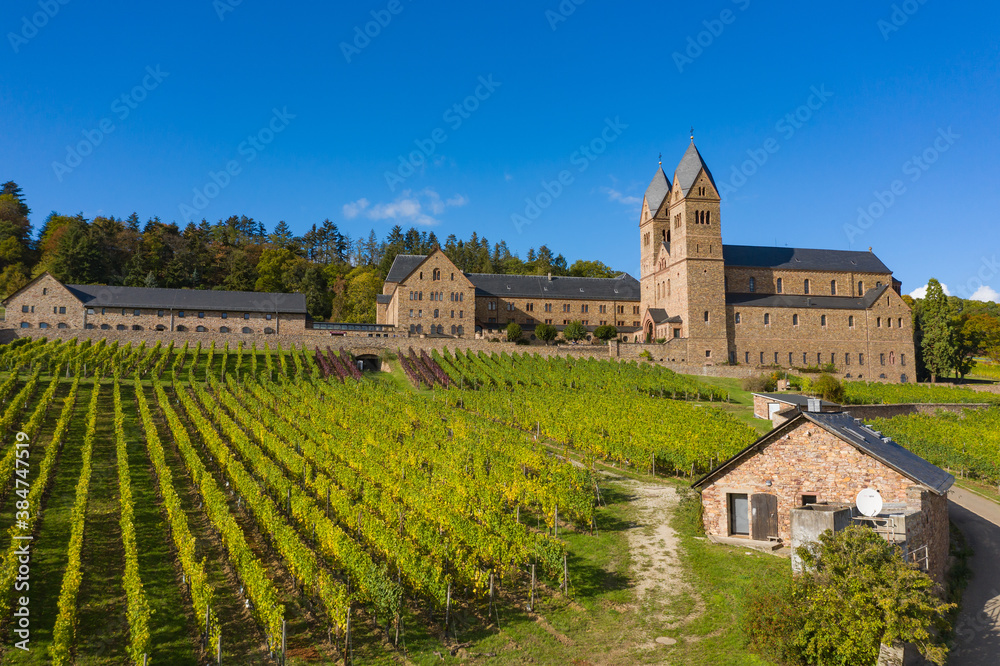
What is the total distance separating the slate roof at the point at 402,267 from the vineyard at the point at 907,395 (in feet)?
144

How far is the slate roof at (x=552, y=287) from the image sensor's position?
2724 inches

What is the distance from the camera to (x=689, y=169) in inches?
2357

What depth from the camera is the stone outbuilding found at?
14914mm

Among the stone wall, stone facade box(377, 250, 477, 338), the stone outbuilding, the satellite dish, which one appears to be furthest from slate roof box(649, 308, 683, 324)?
the satellite dish

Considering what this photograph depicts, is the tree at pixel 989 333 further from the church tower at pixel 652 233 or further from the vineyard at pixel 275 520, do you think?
the vineyard at pixel 275 520

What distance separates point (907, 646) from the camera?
35.7 feet

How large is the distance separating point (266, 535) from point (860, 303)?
6159 centimetres

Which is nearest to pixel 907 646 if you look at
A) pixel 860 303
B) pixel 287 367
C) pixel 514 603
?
pixel 514 603

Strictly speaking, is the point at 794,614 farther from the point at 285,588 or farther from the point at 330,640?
the point at 285,588

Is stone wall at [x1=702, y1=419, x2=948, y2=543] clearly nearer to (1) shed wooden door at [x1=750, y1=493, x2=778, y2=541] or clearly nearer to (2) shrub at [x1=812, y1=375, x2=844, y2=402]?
(1) shed wooden door at [x1=750, y1=493, x2=778, y2=541]

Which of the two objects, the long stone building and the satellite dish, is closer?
the satellite dish

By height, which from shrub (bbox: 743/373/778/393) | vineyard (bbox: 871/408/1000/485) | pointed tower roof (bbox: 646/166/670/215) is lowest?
vineyard (bbox: 871/408/1000/485)

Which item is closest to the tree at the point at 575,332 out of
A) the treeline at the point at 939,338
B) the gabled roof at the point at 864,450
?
the treeline at the point at 939,338

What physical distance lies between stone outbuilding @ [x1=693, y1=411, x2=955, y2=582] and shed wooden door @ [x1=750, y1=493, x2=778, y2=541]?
3cm
